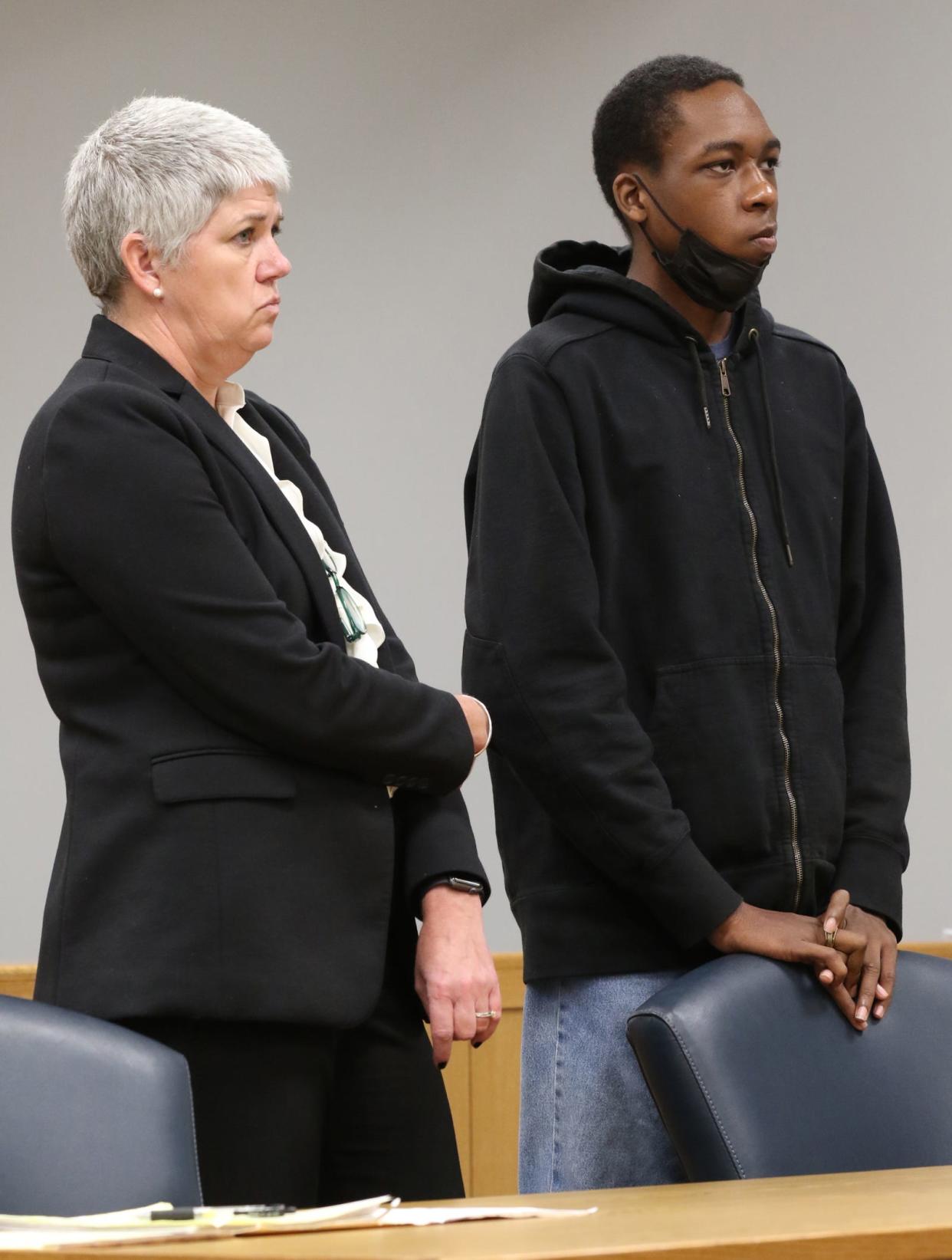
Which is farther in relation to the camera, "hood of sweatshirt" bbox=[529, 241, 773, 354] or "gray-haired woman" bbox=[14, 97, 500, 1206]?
"hood of sweatshirt" bbox=[529, 241, 773, 354]

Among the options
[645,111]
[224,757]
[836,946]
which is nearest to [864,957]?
[836,946]

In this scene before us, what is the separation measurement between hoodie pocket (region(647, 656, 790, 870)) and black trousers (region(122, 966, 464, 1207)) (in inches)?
15.6

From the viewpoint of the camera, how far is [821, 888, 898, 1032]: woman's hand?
5.24 feet

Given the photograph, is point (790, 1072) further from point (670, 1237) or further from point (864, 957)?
point (670, 1237)

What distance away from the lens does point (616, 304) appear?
204 cm

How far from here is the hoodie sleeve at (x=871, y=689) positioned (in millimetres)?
1953

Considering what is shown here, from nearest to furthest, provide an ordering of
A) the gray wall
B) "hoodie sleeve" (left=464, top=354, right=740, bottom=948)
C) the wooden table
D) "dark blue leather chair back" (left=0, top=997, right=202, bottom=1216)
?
1. the wooden table
2. "dark blue leather chair back" (left=0, top=997, right=202, bottom=1216)
3. "hoodie sleeve" (left=464, top=354, right=740, bottom=948)
4. the gray wall

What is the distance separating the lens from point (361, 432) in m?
3.49

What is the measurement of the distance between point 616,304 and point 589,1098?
90 centimetres

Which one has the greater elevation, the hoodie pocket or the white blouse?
the white blouse

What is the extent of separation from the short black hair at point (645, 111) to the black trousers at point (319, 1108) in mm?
1017

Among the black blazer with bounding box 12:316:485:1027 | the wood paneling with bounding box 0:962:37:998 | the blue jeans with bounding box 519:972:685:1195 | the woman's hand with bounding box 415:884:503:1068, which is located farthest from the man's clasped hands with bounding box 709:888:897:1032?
the wood paneling with bounding box 0:962:37:998

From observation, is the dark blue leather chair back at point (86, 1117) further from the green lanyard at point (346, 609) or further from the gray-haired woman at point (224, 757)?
the green lanyard at point (346, 609)

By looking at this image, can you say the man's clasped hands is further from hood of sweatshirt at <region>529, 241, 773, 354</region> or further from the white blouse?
hood of sweatshirt at <region>529, 241, 773, 354</region>
